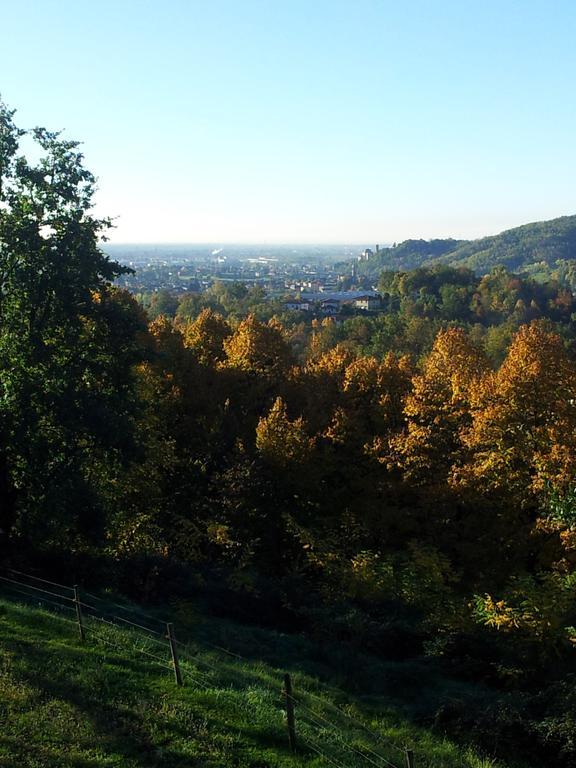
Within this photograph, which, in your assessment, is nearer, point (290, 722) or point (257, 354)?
point (290, 722)

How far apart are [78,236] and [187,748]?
53.0ft

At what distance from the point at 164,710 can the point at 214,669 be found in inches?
94.9

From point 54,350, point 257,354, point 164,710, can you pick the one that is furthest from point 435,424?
point 164,710

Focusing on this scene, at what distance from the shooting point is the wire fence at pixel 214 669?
10.6 meters

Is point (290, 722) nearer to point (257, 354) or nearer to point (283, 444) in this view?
point (283, 444)

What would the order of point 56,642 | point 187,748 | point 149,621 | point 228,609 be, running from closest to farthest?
1. point 187,748
2. point 56,642
3. point 149,621
4. point 228,609

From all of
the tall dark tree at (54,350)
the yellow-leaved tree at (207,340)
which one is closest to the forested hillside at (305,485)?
the tall dark tree at (54,350)

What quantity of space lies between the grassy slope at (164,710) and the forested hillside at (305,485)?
1.90m

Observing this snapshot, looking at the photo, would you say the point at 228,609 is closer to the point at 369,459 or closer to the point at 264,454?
the point at 264,454

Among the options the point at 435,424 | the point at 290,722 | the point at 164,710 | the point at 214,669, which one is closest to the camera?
the point at 290,722

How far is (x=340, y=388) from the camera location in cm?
3114

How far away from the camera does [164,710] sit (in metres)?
11.0

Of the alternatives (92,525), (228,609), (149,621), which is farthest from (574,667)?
(92,525)

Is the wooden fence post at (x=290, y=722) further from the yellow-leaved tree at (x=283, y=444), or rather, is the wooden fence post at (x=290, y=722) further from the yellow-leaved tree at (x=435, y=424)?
the yellow-leaved tree at (x=283, y=444)
